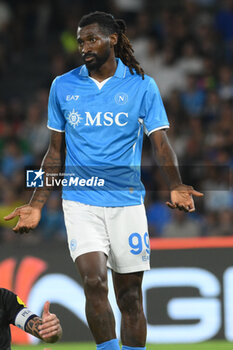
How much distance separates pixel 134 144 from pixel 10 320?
4.81 feet

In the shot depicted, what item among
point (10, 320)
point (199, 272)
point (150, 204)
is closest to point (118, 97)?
point (10, 320)

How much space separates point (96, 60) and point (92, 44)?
11 cm

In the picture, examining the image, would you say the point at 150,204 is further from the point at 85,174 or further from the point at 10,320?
the point at 10,320

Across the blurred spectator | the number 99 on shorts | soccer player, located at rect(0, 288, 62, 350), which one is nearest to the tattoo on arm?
soccer player, located at rect(0, 288, 62, 350)

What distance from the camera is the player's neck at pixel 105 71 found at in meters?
5.18

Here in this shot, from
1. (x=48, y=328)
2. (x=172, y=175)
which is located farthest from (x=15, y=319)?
(x=172, y=175)

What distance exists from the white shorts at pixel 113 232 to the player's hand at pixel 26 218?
0.67 ft

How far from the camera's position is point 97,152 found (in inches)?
198

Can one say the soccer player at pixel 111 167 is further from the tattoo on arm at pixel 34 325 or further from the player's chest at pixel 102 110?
the tattoo on arm at pixel 34 325

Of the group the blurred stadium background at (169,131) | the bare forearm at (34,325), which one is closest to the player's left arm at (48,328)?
the bare forearm at (34,325)

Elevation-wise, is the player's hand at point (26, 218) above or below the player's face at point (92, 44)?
below

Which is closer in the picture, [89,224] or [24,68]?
[89,224]

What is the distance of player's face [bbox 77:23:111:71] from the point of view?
5.04 m

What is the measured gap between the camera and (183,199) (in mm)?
4773
